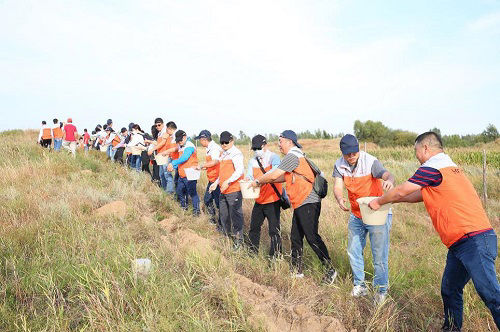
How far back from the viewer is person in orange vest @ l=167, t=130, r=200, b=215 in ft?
24.6

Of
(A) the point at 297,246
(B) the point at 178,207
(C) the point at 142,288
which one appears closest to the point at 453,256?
(A) the point at 297,246

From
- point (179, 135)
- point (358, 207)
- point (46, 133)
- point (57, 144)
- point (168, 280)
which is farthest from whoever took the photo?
point (46, 133)

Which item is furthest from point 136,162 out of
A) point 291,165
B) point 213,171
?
point 291,165

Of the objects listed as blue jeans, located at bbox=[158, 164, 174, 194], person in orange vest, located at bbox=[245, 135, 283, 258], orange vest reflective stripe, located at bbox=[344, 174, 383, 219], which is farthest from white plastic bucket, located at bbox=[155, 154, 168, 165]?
orange vest reflective stripe, located at bbox=[344, 174, 383, 219]

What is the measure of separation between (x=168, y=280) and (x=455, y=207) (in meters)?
2.64

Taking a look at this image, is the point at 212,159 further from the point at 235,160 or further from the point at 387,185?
the point at 387,185

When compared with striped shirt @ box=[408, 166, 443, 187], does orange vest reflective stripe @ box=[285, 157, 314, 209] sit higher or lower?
lower

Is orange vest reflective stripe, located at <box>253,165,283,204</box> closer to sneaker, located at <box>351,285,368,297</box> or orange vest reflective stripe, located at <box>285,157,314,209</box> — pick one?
orange vest reflective stripe, located at <box>285,157,314,209</box>

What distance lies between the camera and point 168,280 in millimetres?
3477

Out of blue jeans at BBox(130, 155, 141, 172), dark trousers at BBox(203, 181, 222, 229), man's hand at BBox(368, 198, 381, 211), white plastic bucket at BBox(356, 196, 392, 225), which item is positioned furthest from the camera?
blue jeans at BBox(130, 155, 141, 172)

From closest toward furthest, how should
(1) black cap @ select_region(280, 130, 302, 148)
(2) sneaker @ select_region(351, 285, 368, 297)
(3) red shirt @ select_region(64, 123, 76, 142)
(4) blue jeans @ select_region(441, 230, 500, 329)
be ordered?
(4) blue jeans @ select_region(441, 230, 500, 329), (2) sneaker @ select_region(351, 285, 368, 297), (1) black cap @ select_region(280, 130, 302, 148), (3) red shirt @ select_region(64, 123, 76, 142)

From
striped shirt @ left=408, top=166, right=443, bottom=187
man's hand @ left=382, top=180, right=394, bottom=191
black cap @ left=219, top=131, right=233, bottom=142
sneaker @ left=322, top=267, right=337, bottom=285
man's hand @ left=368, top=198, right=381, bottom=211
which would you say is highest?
black cap @ left=219, top=131, right=233, bottom=142

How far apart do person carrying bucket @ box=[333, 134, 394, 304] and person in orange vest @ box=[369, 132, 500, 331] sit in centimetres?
72

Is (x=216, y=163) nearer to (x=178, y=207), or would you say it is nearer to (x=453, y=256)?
(x=178, y=207)
